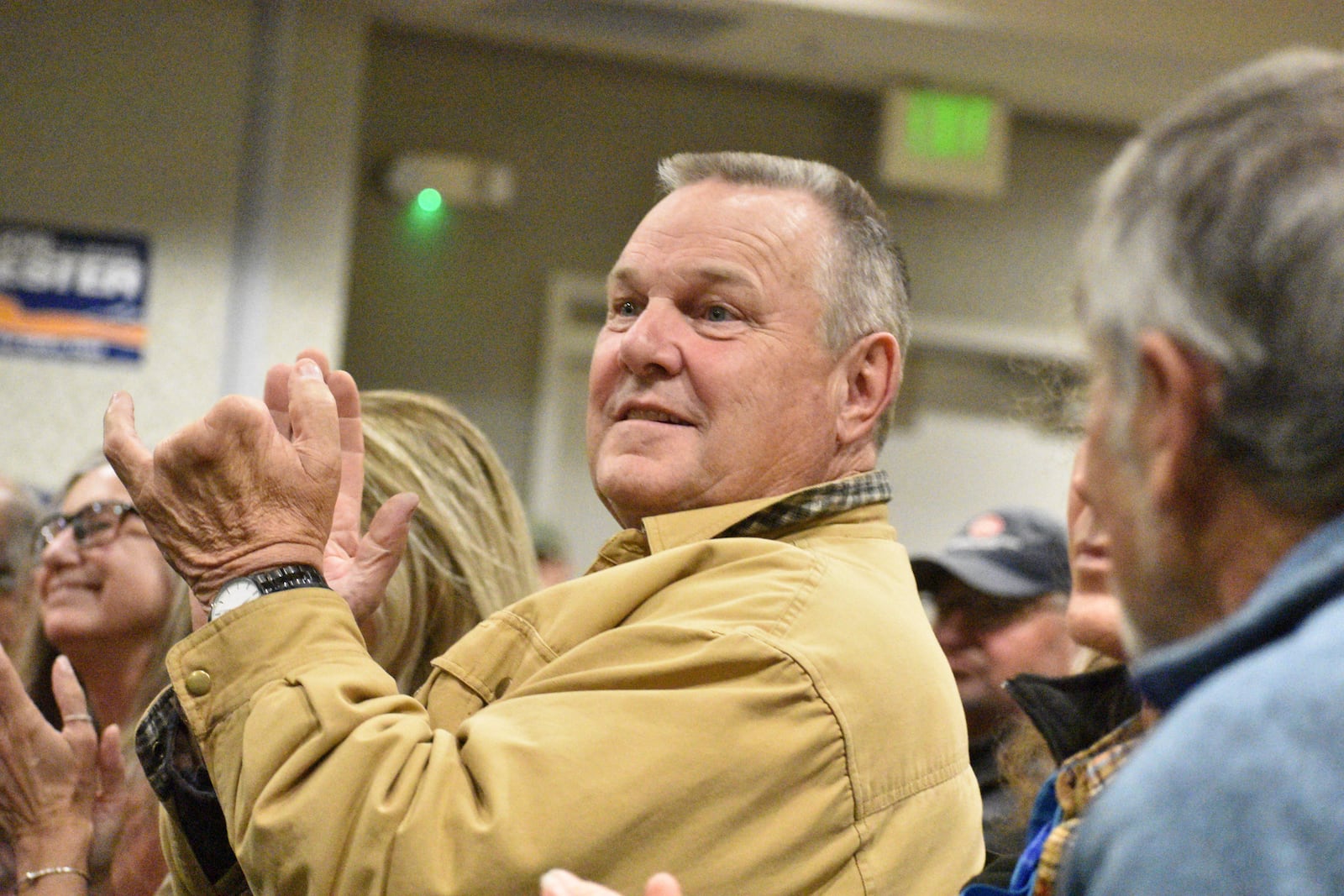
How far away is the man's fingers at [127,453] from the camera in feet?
4.26

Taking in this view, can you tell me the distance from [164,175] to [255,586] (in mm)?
3536

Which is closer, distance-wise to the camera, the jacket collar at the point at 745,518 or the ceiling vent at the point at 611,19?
the jacket collar at the point at 745,518

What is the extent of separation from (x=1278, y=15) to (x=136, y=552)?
374 centimetres

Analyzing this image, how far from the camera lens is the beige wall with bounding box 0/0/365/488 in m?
4.40

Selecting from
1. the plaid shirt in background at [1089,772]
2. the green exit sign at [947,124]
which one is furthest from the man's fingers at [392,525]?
the green exit sign at [947,124]

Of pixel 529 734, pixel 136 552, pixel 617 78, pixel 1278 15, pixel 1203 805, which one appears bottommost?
pixel 136 552

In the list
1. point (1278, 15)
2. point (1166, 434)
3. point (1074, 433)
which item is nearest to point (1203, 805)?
point (1166, 434)

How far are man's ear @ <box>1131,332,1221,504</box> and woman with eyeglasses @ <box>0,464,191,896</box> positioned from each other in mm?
1266

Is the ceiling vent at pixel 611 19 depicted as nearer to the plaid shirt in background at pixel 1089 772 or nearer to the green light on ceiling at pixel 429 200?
the green light on ceiling at pixel 429 200

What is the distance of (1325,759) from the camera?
25.8 inches

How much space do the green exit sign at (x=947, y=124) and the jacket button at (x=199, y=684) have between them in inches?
170

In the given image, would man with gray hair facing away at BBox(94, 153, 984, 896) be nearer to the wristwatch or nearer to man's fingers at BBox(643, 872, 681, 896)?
the wristwatch

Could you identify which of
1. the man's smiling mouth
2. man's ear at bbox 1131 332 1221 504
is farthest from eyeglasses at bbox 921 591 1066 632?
man's ear at bbox 1131 332 1221 504

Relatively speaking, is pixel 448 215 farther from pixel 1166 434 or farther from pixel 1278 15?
pixel 1166 434
